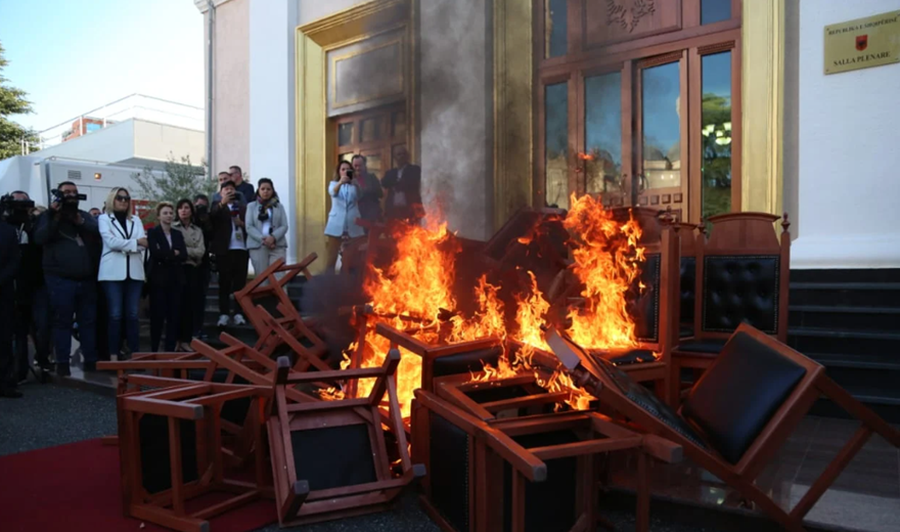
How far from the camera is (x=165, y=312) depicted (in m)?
6.63

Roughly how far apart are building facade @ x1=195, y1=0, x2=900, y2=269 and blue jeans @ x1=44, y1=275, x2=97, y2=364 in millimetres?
3955

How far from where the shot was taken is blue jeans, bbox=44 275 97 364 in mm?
6309

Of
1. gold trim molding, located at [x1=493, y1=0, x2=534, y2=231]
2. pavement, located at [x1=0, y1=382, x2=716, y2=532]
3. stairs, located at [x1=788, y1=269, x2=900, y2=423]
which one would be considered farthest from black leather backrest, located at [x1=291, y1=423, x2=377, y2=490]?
gold trim molding, located at [x1=493, y1=0, x2=534, y2=231]

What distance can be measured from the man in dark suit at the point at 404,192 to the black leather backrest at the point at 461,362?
4.08 metres

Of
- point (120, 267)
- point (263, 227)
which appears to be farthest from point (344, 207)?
point (120, 267)

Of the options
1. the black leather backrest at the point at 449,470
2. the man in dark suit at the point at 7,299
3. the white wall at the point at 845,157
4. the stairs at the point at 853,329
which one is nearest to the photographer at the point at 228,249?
the man in dark suit at the point at 7,299

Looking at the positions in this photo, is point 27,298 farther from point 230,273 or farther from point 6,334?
point 230,273

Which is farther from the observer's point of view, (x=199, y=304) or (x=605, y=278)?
(x=199, y=304)

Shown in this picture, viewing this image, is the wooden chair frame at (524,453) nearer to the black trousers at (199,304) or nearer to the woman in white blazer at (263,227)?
the black trousers at (199,304)

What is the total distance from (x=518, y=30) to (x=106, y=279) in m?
5.65

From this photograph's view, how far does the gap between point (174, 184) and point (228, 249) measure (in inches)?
206

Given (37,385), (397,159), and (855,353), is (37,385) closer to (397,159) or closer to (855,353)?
(397,159)

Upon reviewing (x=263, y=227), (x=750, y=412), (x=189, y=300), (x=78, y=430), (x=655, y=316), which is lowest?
(x=78, y=430)

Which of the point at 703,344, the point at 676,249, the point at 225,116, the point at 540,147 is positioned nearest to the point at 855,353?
the point at 703,344
